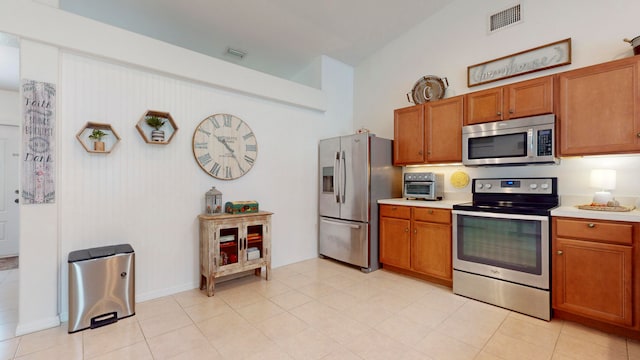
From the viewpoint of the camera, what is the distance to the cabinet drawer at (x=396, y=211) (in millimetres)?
3470

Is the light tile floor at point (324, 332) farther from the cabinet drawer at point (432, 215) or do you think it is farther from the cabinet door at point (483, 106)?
the cabinet door at point (483, 106)

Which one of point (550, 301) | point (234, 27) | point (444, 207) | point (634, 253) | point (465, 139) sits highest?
point (234, 27)

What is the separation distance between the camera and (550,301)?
95.1 inches

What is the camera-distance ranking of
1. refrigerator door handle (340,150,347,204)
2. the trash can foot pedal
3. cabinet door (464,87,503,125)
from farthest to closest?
Answer: refrigerator door handle (340,150,347,204)
cabinet door (464,87,503,125)
the trash can foot pedal

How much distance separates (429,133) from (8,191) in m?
6.56

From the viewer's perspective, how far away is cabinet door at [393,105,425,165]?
3.59m

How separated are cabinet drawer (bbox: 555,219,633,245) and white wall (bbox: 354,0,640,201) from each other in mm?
657

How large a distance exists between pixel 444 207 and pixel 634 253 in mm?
1420

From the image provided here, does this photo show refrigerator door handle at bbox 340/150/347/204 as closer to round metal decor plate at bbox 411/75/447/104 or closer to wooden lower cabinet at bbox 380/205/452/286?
wooden lower cabinet at bbox 380/205/452/286

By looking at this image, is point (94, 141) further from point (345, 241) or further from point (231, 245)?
point (345, 241)

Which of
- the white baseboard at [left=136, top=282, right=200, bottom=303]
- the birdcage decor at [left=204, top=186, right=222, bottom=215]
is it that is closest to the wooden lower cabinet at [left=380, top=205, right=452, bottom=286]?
the birdcage decor at [left=204, top=186, right=222, bottom=215]

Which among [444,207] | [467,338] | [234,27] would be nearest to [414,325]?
[467,338]

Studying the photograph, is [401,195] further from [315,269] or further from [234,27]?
[234,27]

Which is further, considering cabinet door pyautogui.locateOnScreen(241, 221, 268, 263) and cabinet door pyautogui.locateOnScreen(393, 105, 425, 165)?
cabinet door pyautogui.locateOnScreen(393, 105, 425, 165)
